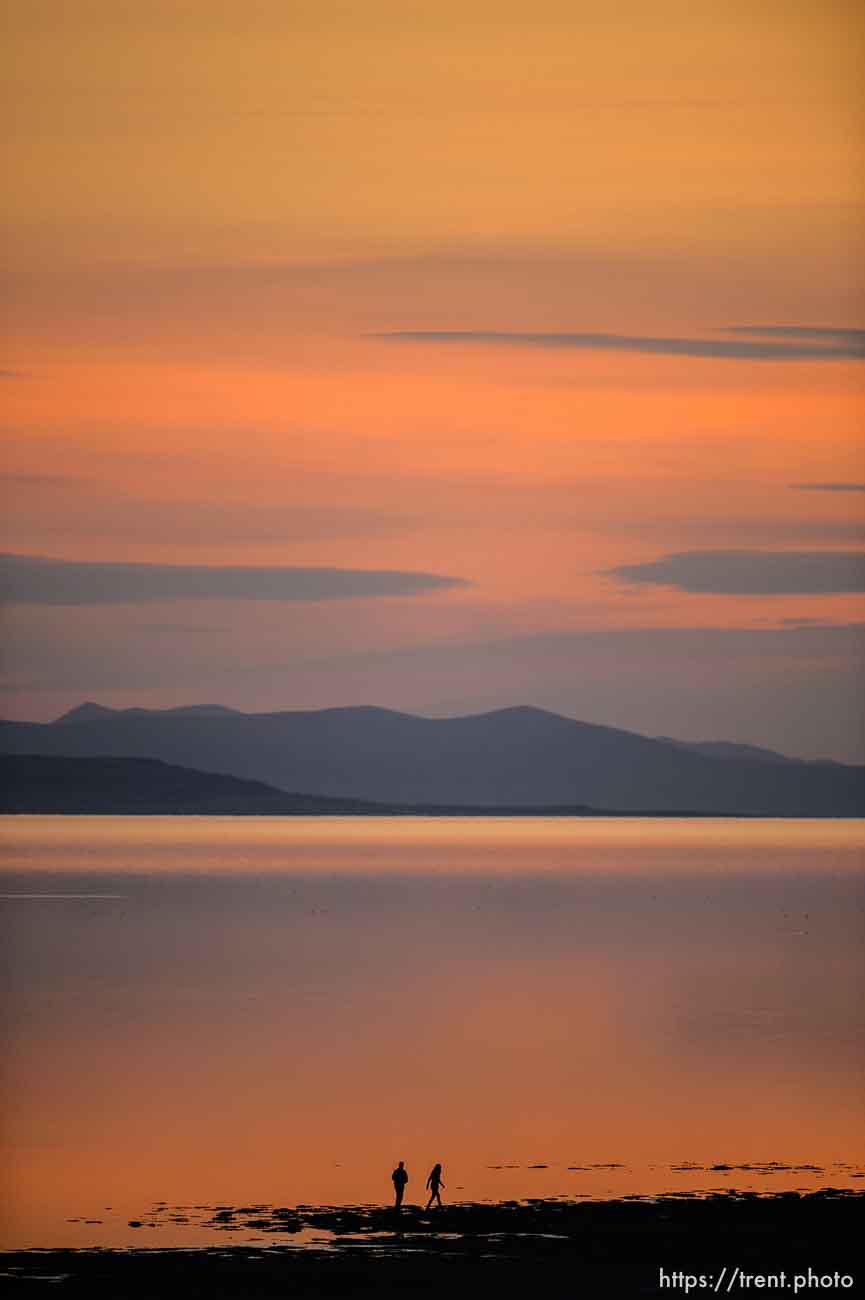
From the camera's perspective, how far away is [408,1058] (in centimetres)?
4175

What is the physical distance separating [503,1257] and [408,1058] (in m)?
19.1

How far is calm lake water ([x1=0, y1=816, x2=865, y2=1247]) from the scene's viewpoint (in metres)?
29.1

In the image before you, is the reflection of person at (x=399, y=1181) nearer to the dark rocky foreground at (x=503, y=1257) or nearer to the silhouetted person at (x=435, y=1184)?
the dark rocky foreground at (x=503, y=1257)

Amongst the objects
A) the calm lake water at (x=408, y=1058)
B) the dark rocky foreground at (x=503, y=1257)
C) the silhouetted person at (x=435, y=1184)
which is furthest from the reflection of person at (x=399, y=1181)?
the calm lake water at (x=408, y=1058)

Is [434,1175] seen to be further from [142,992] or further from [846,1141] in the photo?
[142,992]

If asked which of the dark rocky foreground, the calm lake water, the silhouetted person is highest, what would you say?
the calm lake water

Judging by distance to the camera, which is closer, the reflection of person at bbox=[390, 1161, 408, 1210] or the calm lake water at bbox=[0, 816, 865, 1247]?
the reflection of person at bbox=[390, 1161, 408, 1210]

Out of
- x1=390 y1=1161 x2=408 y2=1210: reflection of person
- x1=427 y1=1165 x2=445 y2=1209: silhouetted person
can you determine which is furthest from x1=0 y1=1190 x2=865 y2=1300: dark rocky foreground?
x1=427 y1=1165 x2=445 y2=1209: silhouetted person

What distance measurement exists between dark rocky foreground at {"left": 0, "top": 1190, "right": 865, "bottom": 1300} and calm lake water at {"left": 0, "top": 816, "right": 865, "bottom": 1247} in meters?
1.45

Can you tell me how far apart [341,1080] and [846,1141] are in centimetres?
990

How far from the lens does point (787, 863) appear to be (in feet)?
575

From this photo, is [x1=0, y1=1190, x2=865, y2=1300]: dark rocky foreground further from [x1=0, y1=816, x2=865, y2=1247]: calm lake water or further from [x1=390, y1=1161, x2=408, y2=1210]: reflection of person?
[x1=0, y1=816, x2=865, y2=1247]: calm lake water

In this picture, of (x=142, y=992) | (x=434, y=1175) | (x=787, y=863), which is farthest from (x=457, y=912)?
(x=787, y=863)

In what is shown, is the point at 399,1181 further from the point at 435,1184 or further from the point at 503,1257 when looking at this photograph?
the point at 503,1257
